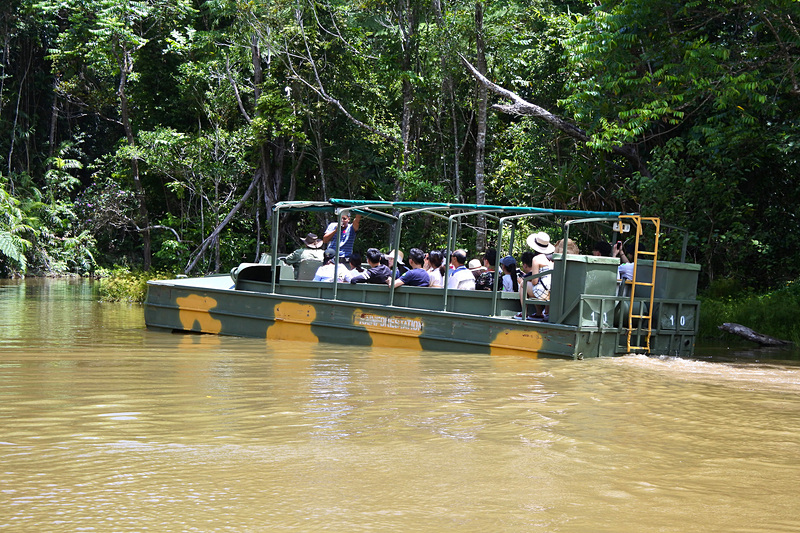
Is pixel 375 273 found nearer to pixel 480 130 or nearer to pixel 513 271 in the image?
pixel 513 271

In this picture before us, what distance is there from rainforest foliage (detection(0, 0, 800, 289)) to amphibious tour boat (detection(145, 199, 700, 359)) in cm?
416

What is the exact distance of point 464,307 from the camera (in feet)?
36.3

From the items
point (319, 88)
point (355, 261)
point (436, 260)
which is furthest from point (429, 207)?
point (319, 88)

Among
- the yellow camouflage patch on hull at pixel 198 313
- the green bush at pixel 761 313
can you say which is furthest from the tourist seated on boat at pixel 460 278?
the green bush at pixel 761 313

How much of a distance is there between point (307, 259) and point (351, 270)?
724 mm

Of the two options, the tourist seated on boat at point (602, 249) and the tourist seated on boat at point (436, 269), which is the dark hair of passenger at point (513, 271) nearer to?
the tourist seated on boat at point (436, 269)

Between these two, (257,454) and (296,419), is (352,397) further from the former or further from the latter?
(257,454)

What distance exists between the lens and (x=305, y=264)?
41.5ft

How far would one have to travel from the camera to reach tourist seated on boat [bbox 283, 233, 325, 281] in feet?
41.5

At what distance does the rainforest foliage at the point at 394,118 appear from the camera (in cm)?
1461

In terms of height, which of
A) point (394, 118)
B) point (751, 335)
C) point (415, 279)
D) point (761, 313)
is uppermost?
point (394, 118)

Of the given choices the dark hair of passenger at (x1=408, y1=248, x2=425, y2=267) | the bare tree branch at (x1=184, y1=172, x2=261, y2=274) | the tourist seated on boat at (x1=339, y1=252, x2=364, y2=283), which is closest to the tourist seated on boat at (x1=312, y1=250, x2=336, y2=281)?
the tourist seated on boat at (x1=339, y1=252, x2=364, y2=283)

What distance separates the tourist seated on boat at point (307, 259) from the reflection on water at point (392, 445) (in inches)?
117

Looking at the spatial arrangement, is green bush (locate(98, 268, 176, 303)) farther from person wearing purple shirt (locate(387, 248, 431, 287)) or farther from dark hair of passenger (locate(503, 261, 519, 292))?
dark hair of passenger (locate(503, 261, 519, 292))
